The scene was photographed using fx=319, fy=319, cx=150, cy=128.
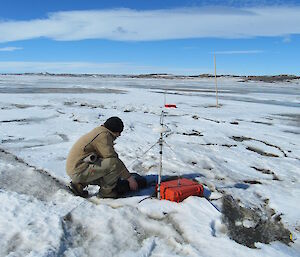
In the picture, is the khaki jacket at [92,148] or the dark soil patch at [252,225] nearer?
the dark soil patch at [252,225]

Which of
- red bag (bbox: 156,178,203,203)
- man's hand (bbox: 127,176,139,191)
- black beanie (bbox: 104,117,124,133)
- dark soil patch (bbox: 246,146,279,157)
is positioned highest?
black beanie (bbox: 104,117,124,133)

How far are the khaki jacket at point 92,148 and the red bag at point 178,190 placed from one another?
1.95 feet

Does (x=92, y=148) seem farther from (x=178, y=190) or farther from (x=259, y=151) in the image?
(x=259, y=151)

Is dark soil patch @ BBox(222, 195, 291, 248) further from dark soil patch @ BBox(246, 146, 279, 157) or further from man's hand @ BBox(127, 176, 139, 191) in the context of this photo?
dark soil patch @ BBox(246, 146, 279, 157)

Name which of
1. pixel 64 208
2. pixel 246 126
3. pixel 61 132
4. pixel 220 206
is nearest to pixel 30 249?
pixel 64 208

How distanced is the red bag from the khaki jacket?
59cm

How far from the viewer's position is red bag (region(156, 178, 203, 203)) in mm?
4277

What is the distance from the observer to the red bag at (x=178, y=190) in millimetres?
4277

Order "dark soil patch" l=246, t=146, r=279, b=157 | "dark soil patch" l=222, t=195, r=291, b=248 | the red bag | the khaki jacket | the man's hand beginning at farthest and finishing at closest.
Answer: "dark soil patch" l=246, t=146, r=279, b=157
the man's hand
the red bag
the khaki jacket
"dark soil patch" l=222, t=195, r=291, b=248

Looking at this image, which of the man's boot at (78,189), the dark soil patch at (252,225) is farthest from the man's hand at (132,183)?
the dark soil patch at (252,225)

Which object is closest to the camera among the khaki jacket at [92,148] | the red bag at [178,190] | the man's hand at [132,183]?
the khaki jacket at [92,148]

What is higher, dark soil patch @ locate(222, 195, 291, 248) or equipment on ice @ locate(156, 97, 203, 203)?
equipment on ice @ locate(156, 97, 203, 203)

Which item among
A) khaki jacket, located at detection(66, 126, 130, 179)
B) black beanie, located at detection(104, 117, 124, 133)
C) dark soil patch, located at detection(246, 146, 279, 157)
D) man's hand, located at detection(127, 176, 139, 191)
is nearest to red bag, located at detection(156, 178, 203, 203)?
man's hand, located at detection(127, 176, 139, 191)

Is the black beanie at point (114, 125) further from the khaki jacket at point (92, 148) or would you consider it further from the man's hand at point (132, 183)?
the man's hand at point (132, 183)
